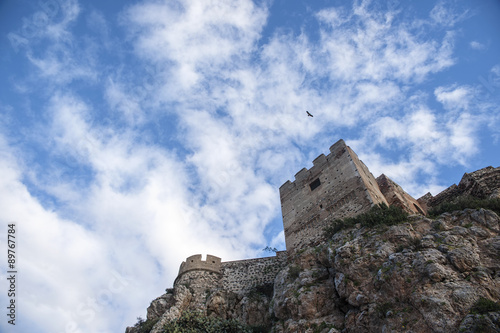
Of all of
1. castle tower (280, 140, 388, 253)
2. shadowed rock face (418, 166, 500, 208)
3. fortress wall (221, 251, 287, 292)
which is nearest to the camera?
shadowed rock face (418, 166, 500, 208)

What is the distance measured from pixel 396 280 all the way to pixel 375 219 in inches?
167

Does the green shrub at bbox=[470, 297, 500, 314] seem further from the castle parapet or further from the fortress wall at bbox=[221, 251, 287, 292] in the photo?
the castle parapet

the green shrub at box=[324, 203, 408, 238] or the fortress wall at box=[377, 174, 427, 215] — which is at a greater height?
the fortress wall at box=[377, 174, 427, 215]

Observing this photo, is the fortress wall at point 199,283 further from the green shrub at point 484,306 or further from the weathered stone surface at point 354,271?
the green shrub at point 484,306

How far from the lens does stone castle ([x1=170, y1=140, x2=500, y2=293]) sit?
1849cm

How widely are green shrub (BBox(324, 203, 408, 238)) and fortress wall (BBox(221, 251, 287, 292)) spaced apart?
5.95 metres

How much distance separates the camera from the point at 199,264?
23859 mm

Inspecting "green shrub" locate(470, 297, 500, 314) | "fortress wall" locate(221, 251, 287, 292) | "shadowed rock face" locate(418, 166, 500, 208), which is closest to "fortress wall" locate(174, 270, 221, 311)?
"fortress wall" locate(221, 251, 287, 292)

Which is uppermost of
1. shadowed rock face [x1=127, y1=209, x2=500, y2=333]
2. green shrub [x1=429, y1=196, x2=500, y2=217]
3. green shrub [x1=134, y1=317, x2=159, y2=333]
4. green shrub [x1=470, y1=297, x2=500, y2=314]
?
green shrub [x1=134, y1=317, x2=159, y2=333]

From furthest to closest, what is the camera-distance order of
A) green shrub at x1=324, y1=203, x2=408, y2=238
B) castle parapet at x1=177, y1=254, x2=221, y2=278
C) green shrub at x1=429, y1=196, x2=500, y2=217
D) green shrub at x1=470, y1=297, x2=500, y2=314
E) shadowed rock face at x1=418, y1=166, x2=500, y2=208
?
1. castle parapet at x1=177, y1=254, x2=221, y2=278
2. shadowed rock face at x1=418, y1=166, x2=500, y2=208
3. green shrub at x1=324, y1=203, x2=408, y2=238
4. green shrub at x1=429, y1=196, x2=500, y2=217
5. green shrub at x1=470, y1=297, x2=500, y2=314

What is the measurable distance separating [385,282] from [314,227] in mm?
7692

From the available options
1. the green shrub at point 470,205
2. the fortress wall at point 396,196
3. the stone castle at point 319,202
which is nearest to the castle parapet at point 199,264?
the stone castle at point 319,202

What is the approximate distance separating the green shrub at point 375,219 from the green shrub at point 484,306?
5.43 metres

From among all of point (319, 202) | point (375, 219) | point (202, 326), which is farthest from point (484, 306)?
point (202, 326)
